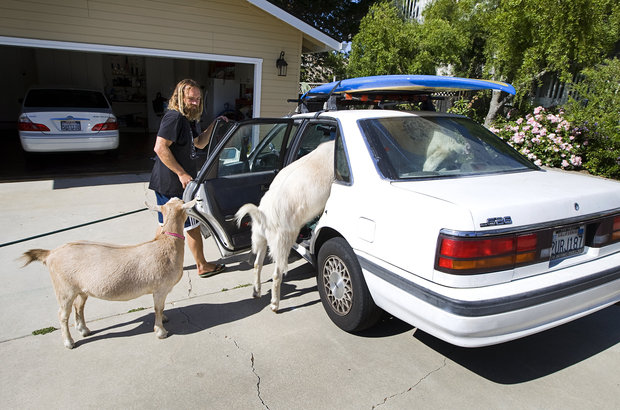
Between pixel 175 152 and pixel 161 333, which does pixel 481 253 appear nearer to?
pixel 161 333

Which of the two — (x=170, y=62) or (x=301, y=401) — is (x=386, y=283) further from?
(x=170, y=62)

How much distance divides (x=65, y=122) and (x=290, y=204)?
734 cm

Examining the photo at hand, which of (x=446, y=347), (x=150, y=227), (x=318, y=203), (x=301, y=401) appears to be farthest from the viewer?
(x=150, y=227)

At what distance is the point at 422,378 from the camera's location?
2.84 metres

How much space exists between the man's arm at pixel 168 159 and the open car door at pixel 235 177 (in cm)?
15

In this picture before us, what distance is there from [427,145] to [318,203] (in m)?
1.07

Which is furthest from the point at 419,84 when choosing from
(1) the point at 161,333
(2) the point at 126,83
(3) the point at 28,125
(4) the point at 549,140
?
(2) the point at 126,83

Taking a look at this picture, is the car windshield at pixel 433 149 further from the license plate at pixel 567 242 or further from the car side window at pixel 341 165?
the license plate at pixel 567 242

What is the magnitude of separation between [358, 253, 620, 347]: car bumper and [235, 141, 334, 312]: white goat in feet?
2.92

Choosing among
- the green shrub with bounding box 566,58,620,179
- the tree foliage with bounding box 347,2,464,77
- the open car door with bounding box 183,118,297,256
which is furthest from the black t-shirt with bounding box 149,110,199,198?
the tree foliage with bounding box 347,2,464,77

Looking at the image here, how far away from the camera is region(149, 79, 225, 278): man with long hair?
379cm

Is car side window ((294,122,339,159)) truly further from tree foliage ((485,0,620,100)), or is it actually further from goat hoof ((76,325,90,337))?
tree foliage ((485,0,620,100))

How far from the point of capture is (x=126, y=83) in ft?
51.1

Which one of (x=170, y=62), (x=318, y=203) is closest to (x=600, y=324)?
(x=318, y=203)
